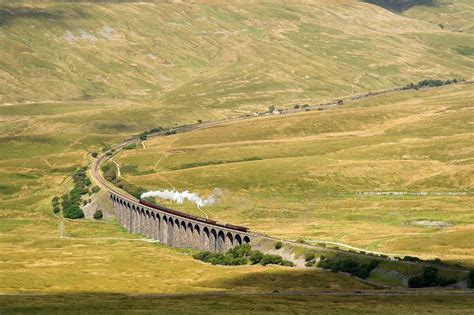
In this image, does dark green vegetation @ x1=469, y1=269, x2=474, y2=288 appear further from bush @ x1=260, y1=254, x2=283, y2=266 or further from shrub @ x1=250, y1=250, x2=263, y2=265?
shrub @ x1=250, y1=250, x2=263, y2=265

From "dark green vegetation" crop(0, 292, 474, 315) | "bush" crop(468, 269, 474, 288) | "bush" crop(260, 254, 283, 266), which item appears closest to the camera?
"dark green vegetation" crop(0, 292, 474, 315)

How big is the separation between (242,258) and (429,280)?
44319 mm

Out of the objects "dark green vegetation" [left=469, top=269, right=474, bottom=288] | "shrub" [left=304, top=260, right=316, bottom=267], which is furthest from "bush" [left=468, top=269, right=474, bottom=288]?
"shrub" [left=304, top=260, right=316, bottom=267]

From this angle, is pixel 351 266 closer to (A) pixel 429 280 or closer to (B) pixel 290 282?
(B) pixel 290 282

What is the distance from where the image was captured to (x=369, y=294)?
128 meters

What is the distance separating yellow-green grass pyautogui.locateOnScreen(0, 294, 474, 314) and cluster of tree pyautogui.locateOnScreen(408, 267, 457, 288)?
1055 centimetres

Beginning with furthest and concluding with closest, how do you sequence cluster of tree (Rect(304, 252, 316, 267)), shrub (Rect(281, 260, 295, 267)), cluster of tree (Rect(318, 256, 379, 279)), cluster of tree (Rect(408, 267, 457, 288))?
shrub (Rect(281, 260, 295, 267)) < cluster of tree (Rect(304, 252, 316, 267)) < cluster of tree (Rect(318, 256, 379, 279)) < cluster of tree (Rect(408, 267, 457, 288))

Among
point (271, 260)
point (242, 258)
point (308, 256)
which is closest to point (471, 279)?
point (308, 256)

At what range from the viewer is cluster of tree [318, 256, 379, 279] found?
14412 cm

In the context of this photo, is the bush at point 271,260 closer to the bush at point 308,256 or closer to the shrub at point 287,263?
the shrub at point 287,263

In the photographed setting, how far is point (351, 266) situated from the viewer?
147 meters

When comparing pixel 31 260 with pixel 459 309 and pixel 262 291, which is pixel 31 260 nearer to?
pixel 262 291

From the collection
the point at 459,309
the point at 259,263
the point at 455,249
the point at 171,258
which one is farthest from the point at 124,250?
the point at 459,309

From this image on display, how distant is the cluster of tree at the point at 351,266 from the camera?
5674 inches
